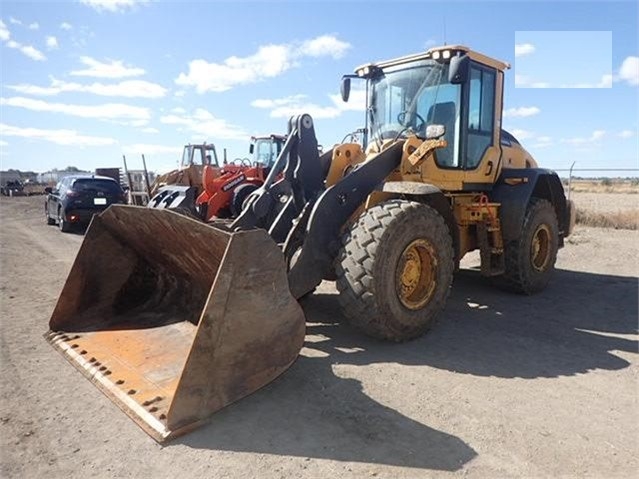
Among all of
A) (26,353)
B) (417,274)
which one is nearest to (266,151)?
(417,274)

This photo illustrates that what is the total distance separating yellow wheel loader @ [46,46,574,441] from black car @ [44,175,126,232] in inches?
390

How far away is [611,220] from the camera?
47.1 ft

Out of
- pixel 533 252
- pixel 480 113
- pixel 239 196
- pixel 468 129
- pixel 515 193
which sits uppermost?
pixel 480 113

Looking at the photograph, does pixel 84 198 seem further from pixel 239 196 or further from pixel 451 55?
pixel 451 55

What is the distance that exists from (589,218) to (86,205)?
581 inches

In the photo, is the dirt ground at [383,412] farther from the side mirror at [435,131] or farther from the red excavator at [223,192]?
the red excavator at [223,192]

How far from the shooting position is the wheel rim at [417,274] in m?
4.48

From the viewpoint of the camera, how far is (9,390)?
3518 millimetres

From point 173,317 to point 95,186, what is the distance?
10953 mm

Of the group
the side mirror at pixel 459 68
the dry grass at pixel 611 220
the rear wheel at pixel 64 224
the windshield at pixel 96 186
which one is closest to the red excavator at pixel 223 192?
the windshield at pixel 96 186

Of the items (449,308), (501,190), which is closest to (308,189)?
(449,308)

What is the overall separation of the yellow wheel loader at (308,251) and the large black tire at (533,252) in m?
0.03

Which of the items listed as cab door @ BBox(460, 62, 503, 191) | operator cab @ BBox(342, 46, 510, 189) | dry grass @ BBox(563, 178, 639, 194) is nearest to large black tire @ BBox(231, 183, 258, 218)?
operator cab @ BBox(342, 46, 510, 189)

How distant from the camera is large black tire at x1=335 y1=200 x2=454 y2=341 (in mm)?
4152
